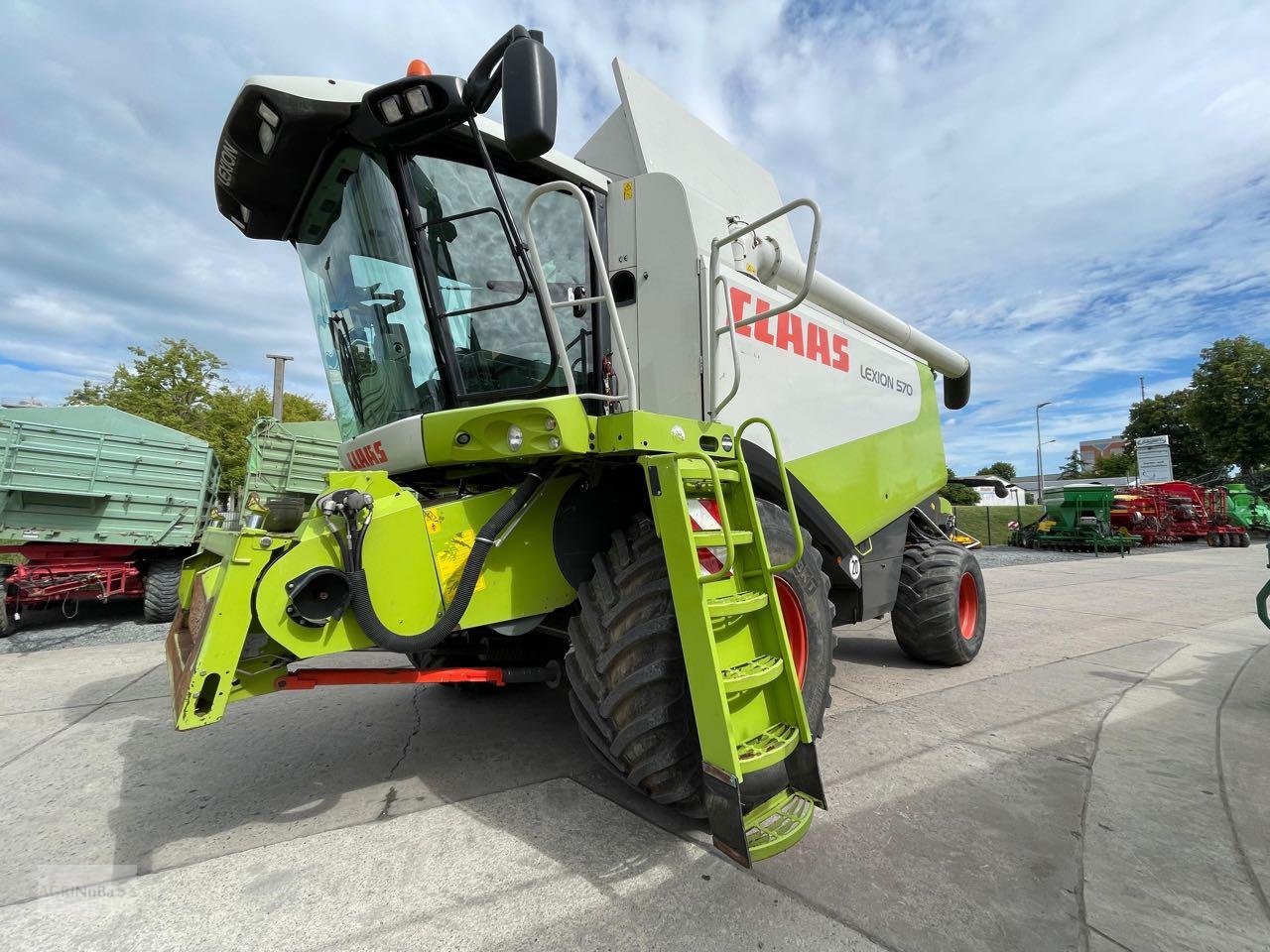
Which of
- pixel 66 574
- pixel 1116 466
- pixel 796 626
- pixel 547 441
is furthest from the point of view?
pixel 1116 466

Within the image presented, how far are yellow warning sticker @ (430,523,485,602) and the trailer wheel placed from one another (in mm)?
7282

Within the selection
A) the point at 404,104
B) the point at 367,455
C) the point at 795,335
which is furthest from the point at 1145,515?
the point at 404,104

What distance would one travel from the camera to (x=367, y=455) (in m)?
2.98

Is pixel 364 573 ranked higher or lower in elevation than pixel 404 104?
lower

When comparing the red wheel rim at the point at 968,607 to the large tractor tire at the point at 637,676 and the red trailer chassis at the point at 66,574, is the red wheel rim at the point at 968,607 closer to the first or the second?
the large tractor tire at the point at 637,676

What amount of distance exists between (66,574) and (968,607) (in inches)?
382

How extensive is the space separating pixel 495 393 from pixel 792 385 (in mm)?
1728

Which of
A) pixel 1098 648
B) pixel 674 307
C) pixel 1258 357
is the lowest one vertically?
pixel 1098 648

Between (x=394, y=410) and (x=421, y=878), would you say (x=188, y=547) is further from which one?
(x=421, y=878)

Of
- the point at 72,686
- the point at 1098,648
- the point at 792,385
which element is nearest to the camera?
the point at 792,385

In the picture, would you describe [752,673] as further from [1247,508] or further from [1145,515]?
[1247,508]

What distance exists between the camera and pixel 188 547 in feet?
27.5

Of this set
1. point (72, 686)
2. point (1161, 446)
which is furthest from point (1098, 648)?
point (1161, 446)

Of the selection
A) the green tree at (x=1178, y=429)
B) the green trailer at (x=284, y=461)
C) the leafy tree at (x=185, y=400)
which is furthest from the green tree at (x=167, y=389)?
the green tree at (x=1178, y=429)
